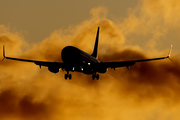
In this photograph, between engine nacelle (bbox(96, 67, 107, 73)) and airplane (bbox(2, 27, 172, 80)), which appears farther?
engine nacelle (bbox(96, 67, 107, 73))

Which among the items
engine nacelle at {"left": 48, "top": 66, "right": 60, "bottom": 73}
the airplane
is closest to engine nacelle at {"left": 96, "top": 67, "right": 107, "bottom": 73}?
the airplane

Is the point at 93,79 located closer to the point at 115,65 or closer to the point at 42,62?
the point at 115,65

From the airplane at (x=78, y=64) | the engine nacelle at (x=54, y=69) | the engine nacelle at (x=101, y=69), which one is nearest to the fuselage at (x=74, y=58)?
the airplane at (x=78, y=64)

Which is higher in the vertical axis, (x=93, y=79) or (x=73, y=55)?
(x=73, y=55)

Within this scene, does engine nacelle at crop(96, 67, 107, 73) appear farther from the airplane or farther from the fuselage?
the fuselage

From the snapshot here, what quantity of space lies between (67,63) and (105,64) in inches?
524

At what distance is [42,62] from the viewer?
87.3m

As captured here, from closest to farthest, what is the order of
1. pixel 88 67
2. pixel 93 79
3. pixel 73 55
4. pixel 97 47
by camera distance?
pixel 73 55 → pixel 88 67 → pixel 93 79 → pixel 97 47

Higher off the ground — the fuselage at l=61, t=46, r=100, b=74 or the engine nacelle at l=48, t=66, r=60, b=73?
the fuselage at l=61, t=46, r=100, b=74

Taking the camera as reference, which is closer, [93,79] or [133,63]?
[133,63]

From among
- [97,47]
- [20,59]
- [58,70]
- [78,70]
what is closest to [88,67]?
[78,70]

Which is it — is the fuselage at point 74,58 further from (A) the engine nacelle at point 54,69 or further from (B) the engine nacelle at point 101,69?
(A) the engine nacelle at point 54,69

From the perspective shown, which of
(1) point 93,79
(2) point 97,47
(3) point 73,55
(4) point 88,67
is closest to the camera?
(3) point 73,55

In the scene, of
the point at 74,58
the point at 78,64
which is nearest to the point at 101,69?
the point at 78,64
